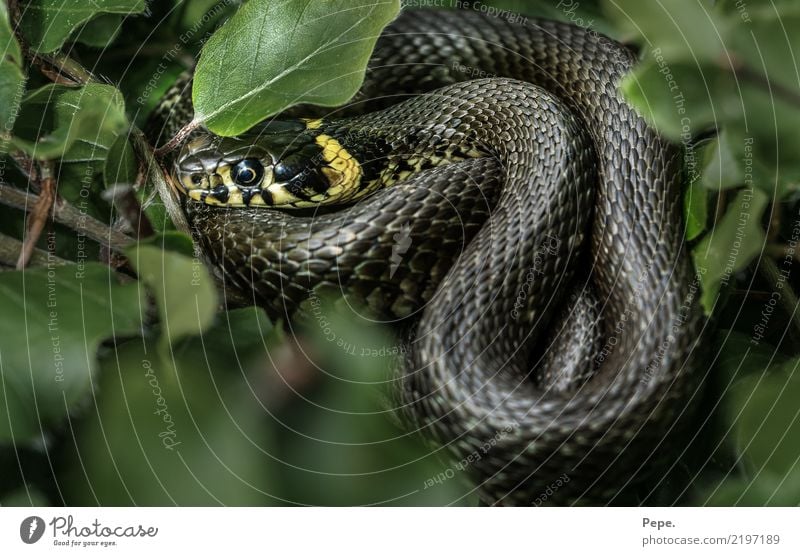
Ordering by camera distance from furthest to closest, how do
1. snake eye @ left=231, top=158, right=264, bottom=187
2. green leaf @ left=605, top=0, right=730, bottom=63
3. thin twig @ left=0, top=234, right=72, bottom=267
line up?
1. snake eye @ left=231, top=158, right=264, bottom=187
2. thin twig @ left=0, top=234, right=72, bottom=267
3. green leaf @ left=605, top=0, right=730, bottom=63

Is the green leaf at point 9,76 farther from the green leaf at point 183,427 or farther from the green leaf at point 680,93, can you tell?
the green leaf at point 680,93

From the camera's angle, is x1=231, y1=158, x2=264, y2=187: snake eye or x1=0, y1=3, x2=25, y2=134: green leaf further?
x1=231, y1=158, x2=264, y2=187: snake eye

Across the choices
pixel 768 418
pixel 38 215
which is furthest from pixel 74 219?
pixel 768 418

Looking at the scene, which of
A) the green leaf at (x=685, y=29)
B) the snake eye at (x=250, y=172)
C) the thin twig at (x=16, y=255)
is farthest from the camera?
the snake eye at (x=250, y=172)

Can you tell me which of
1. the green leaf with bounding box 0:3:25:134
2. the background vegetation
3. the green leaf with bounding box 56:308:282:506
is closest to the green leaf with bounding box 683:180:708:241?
the background vegetation

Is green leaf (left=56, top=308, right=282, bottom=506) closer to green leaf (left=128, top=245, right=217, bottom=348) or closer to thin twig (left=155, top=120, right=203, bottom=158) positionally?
green leaf (left=128, top=245, right=217, bottom=348)

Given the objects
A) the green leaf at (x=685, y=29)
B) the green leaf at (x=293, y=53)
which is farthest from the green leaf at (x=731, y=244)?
the green leaf at (x=293, y=53)

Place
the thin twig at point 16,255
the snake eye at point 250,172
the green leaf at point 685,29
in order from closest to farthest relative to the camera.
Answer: the green leaf at point 685,29 → the thin twig at point 16,255 → the snake eye at point 250,172
